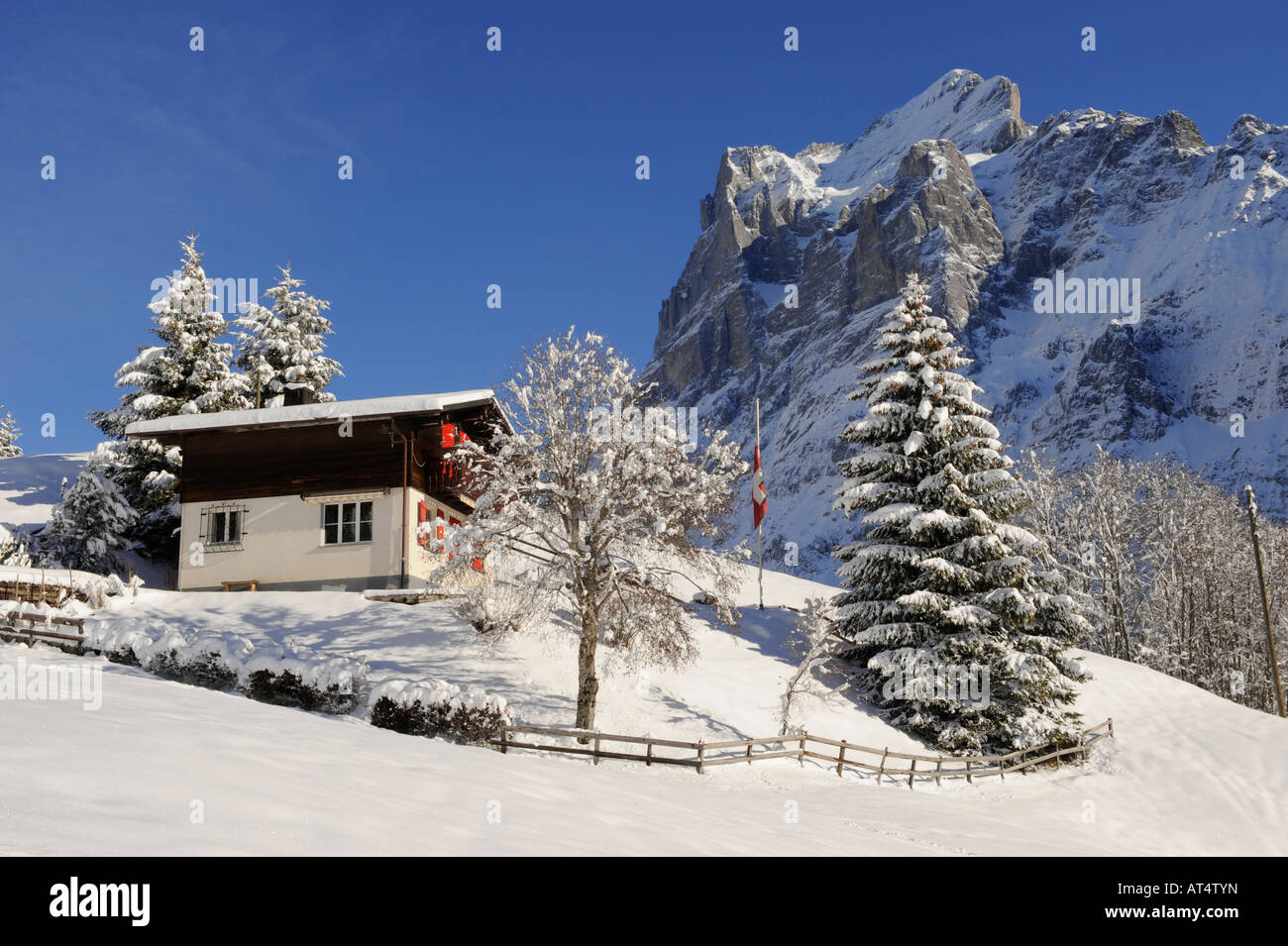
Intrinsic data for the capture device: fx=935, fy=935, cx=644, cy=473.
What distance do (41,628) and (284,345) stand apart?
25213 millimetres

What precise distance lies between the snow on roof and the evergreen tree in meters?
5.39

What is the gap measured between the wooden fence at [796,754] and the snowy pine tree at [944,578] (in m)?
0.88

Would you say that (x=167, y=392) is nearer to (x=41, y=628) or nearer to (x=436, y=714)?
(x=41, y=628)

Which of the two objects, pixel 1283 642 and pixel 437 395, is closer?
pixel 437 395

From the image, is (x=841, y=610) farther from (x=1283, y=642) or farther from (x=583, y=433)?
(x=1283, y=642)

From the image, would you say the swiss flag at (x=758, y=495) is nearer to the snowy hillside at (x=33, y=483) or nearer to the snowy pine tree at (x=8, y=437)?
the snowy hillside at (x=33, y=483)

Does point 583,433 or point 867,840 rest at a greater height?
point 583,433

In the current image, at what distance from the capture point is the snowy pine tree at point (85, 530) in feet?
110

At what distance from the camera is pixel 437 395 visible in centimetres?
3050

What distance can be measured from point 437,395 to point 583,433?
31.8ft

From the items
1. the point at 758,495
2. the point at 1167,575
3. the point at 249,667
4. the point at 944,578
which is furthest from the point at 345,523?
the point at 1167,575

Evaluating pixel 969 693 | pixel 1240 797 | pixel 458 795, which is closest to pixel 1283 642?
pixel 1240 797

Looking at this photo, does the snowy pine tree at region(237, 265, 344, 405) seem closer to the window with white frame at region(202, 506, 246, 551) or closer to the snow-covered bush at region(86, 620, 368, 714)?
the window with white frame at region(202, 506, 246, 551)

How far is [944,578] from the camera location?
27.5 metres
